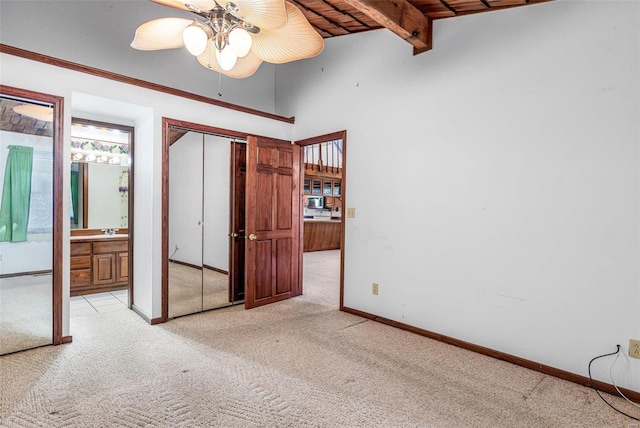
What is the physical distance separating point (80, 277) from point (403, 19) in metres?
4.86

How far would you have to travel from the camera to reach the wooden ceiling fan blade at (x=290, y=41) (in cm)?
218

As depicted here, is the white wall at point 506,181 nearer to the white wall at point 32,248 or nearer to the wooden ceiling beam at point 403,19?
the wooden ceiling beam at point 403,19

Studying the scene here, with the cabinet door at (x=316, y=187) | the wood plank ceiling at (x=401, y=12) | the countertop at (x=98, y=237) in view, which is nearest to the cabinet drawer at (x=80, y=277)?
the countertop at (x=98, y=237)

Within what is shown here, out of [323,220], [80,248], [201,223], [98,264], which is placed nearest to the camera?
[201,223]

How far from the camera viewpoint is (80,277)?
4.42 meters

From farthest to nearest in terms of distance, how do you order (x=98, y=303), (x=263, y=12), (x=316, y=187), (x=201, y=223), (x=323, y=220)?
1. (x=316, y=187)
2. (x=323, y=220)
3. (x=98, y=303)
4. (x=201, y=223)
5. (x=263, y=12)

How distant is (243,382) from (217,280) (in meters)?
1.86

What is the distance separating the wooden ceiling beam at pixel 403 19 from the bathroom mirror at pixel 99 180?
3482 mm

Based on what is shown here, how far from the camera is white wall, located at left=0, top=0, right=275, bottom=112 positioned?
3.23 meters

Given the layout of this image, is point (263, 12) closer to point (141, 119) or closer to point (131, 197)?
point (141, 119)

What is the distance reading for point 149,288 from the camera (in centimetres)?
351

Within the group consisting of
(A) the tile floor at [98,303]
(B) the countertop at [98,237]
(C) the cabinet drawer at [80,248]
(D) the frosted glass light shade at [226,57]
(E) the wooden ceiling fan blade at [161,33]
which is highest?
(E) the wooden ceiling fan blade at [161,33]

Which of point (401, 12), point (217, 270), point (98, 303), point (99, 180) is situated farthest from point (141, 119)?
point (401, 12)

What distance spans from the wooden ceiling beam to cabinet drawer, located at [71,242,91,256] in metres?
4.24
